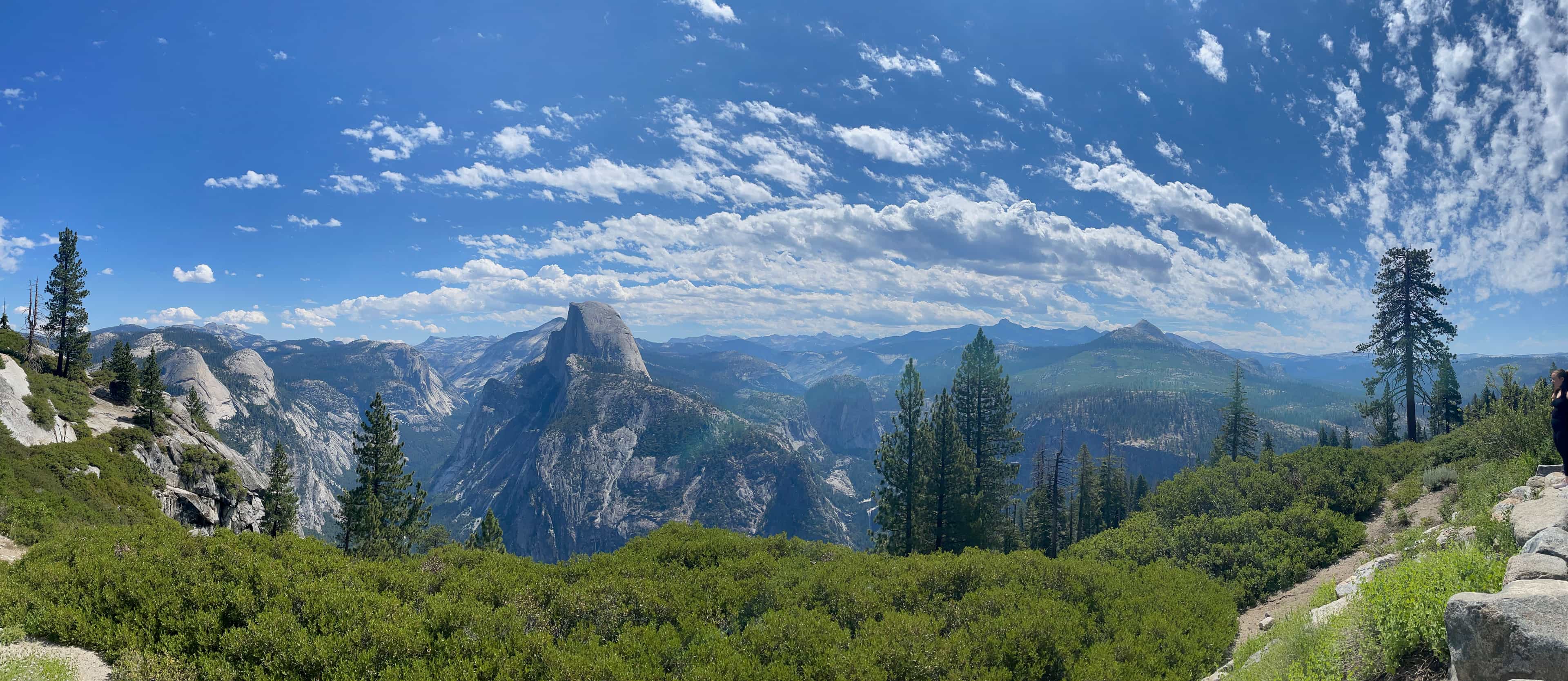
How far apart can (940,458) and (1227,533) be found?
53.1ft

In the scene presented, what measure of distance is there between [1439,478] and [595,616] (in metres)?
29.7

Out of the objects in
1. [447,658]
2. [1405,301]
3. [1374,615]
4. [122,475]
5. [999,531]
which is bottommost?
[999,531]

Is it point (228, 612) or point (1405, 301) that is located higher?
point (1405, 301)

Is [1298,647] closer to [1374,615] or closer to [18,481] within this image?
[1374,615]

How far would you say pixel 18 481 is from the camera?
Result: 25797 mm

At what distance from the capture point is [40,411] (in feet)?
116

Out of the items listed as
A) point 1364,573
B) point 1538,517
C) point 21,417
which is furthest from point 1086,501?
point 21,417

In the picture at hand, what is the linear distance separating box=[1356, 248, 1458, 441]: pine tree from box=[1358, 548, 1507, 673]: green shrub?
1541 inches

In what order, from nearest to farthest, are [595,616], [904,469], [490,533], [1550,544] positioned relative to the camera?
[1550,544] → [595,616] → [904,469] → [490,533]

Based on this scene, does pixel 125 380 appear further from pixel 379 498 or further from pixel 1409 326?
pixel 1409 326

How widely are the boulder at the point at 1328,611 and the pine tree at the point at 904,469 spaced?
24206mm

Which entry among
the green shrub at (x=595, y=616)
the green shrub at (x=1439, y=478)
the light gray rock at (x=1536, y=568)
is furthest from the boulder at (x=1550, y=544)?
the green shrub at (x=1439, y=478)

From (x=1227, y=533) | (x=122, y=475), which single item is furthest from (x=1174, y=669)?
(x=122, y=475)

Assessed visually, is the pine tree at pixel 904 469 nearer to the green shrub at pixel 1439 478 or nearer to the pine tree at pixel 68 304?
the green shrub at pixel 1439 478
